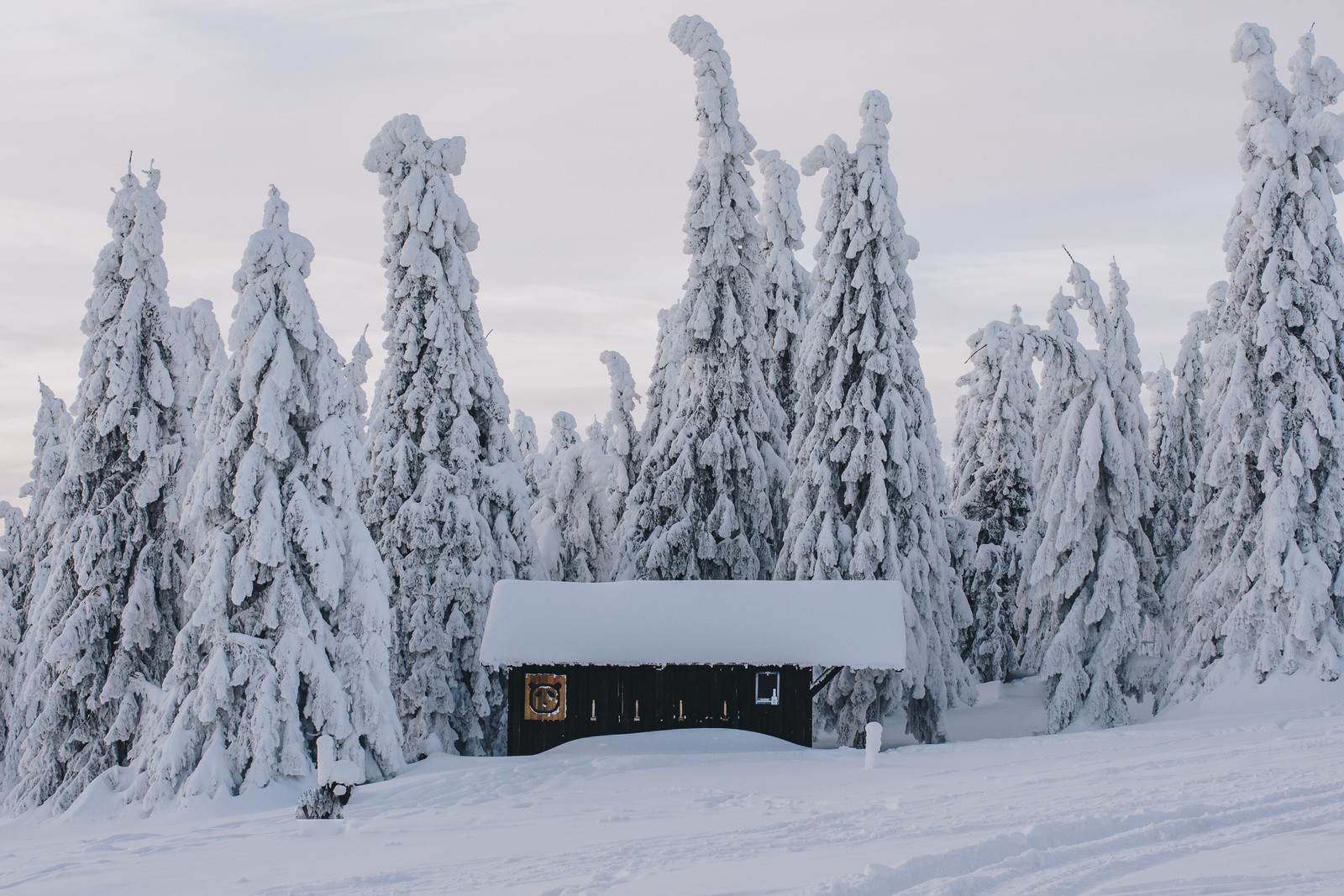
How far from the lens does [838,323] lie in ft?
101

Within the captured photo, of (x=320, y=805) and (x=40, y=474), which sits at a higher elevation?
(x=40, y=474)

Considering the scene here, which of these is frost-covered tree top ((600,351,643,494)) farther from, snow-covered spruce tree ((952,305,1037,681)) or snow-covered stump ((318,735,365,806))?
snow-covered stump ((318,735,365,806))

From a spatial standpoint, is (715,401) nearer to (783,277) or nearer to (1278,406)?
(783,277)

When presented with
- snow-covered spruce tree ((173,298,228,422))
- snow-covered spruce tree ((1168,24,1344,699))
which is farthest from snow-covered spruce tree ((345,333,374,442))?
snow-covered spruce tree ((1168,24,1344,699))

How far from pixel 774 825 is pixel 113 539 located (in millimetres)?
17563

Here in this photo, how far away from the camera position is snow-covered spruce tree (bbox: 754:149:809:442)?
3703cm

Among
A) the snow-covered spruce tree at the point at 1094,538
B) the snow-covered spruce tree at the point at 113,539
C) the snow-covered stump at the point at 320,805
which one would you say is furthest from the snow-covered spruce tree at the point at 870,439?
the snow-covered spruce tree at the point at 113,539

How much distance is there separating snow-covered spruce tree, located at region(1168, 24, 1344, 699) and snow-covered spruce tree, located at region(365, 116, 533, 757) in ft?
54.3

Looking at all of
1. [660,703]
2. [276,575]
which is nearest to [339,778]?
[276,575]

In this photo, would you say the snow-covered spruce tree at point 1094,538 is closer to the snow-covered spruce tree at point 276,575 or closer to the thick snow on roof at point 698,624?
the thick snow on roof at point 698,624

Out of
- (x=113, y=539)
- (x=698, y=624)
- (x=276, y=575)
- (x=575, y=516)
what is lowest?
(x=698, y=624)

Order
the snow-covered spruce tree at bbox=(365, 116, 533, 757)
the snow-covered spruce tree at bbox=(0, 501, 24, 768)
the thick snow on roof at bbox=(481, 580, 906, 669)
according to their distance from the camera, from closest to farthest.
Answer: the thick snow on roof at bbox=(481, 580, 906, 669)
the snow-covered spruce tree at bbox=(365, 116, 533, 757)
the snow-covered spruce tree at bbox=(0, 501, 24, 768)

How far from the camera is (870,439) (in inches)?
1178

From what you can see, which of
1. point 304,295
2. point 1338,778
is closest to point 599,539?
point 304,295
